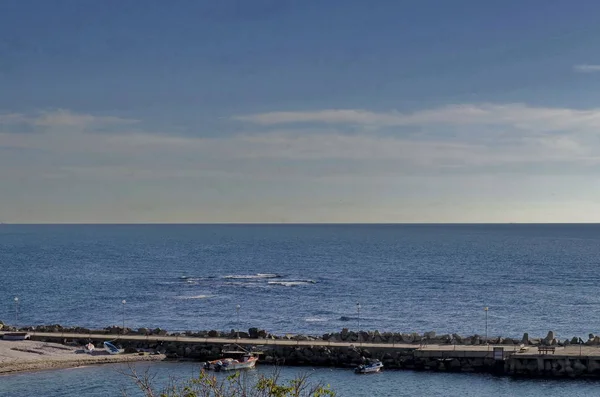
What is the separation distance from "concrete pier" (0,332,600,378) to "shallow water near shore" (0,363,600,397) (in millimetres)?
2028

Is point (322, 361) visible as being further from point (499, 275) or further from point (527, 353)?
point (499, 275)

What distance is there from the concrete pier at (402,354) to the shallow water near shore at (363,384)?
6.65 feet

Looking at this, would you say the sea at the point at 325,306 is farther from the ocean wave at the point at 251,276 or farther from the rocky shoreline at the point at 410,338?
the rocky shoreline at the point at 410,338

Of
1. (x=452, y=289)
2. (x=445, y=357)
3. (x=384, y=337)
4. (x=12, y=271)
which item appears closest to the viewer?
(x=445, y=357)

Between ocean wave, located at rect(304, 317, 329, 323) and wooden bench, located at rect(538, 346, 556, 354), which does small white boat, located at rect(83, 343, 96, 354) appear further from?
wooden bench, located at rect(538, 346, 556, 354)

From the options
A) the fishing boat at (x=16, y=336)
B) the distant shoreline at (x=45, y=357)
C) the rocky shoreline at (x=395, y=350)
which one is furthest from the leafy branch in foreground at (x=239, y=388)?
the fishing boat at (x=16, y=336)

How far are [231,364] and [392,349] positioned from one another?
46.9ft

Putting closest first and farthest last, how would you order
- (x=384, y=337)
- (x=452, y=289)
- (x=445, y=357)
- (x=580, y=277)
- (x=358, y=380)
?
(x=358, y=380) → (x=445, y=357) → (x=384, y=337) → (x=452, y=289) → (x=580, y=277)

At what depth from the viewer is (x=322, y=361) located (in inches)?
2884

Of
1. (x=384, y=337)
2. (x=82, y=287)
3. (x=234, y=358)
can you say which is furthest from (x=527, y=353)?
(x=82, y=287)

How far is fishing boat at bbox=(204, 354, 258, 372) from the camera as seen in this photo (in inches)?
2756

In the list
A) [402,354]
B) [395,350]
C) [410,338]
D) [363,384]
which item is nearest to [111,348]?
[363,384]

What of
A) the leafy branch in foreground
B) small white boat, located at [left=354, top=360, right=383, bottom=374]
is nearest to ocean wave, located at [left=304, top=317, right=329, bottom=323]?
small white boat, located at [left=354, top=360, right=383, bottom=374]

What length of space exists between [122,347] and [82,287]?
231 feet
